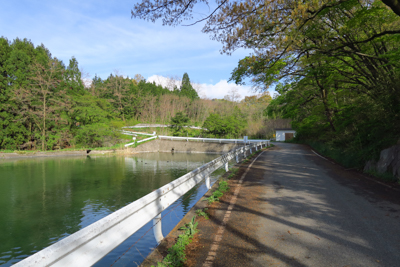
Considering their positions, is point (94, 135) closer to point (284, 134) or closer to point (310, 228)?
point (284, 134)

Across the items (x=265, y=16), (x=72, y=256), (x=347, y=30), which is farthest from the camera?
(x=347, y=30)

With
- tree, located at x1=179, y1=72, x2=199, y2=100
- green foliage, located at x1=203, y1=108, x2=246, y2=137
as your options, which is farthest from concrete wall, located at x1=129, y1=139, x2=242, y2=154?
tree, located at x1=179, y1=72, x2=199, y2=100

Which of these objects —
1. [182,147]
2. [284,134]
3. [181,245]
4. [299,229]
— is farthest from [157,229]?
[284,134]

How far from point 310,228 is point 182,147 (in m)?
50.7

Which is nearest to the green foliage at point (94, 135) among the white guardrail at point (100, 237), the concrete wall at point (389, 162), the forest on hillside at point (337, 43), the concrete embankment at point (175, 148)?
the concrete embankment at point (175, 148)

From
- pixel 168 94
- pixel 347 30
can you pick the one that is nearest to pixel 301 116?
pixel 347 30

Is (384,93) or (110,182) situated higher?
(384,93)

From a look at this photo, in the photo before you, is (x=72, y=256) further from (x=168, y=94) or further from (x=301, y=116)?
(x=168, y=94)

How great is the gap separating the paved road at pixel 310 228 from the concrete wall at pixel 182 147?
1683 inches

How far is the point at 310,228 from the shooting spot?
16.0 ft

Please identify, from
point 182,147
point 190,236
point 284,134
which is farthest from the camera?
point 284,134

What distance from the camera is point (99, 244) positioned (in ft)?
9.15

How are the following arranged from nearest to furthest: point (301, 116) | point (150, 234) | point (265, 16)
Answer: point (150, 234) → point (265, 16) → point (301, 116)

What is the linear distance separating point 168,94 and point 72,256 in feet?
325
